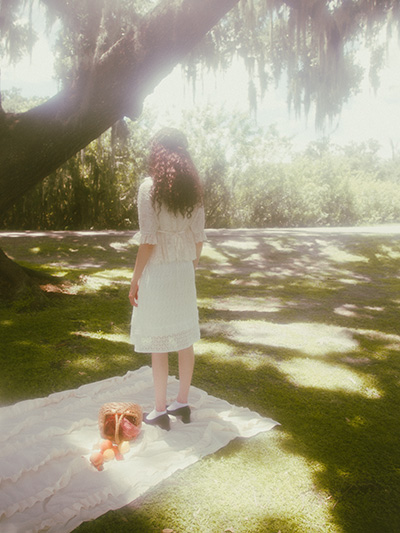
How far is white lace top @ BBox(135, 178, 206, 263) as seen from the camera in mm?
2609

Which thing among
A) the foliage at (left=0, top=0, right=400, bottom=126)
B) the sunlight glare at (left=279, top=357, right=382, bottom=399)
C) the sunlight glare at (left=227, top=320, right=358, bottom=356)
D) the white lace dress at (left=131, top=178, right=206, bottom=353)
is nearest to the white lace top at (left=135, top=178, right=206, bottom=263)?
the white lace dress at (left=131, top=178, right=206, bottom=353)

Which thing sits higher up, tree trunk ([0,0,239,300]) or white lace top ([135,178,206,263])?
tree trunk ([0,0,239,300])

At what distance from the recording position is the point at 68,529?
77.1 inches

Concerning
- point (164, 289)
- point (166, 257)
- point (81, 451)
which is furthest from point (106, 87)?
point (81, 451)

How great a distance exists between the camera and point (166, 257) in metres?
2.69

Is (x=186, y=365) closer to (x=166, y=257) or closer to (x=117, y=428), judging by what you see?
(x=117, y=428)

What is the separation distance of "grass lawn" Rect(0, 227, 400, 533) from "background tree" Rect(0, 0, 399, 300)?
1.66 m

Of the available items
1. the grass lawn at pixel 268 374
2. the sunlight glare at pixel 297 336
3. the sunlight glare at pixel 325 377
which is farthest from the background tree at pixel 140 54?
the sunlight glare at pixel 325 377

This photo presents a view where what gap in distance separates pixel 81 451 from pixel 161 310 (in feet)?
2.96

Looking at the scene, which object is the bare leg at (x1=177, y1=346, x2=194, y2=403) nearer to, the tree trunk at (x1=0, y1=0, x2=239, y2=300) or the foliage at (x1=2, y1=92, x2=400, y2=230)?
the tree trunk at (x1=0, y1=0, x2=239, y2=300)

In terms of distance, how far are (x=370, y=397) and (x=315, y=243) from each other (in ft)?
24.2

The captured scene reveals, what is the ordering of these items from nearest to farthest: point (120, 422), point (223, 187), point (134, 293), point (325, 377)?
point (120, 422) < point (134, 293) < point (325, 377) < point (223, 187)

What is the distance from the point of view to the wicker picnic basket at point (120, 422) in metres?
2.62

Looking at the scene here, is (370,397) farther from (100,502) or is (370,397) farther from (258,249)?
(258,249)
